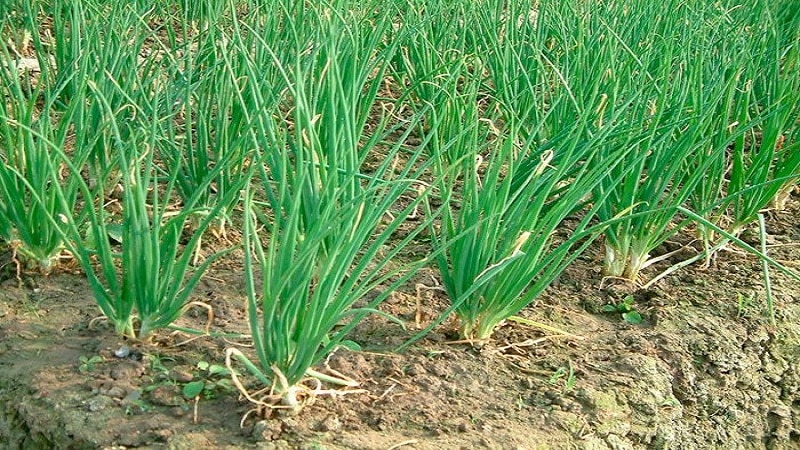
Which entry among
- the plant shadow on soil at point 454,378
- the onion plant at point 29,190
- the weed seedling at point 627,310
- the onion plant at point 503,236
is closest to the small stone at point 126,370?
the plant shadow on soil at point 454,378

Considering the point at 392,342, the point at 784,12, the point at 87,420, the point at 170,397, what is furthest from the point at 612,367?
the point at 784,12

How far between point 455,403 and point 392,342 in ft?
0.76

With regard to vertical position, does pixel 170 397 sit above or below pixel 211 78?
below

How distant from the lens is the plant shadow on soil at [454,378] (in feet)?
5.27

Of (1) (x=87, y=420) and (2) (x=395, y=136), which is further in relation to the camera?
(2) (x=395, y=136)

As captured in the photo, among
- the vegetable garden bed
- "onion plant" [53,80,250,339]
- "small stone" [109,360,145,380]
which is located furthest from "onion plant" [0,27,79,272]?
"small stone" [109,360,145,380]

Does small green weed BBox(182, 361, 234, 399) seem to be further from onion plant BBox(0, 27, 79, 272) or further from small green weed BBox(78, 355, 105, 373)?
onion plant BBox(0, 27, 79, 272)

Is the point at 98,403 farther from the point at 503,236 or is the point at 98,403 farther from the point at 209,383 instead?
the point at 503,236

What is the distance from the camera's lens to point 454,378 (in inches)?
70.1

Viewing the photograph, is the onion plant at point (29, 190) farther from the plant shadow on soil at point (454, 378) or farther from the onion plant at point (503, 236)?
the onion plant at point (503, 236)

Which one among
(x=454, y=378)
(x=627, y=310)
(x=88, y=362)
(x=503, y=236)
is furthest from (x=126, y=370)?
(x=627, y=310)

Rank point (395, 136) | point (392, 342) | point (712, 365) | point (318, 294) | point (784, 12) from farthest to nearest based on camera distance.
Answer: point (784, 12), point (395, 136), point (712, 365), point (392, 342), point (318, 294)

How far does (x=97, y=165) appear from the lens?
91.1 inches

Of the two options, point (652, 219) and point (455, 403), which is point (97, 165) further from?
→ point (652, 219)
